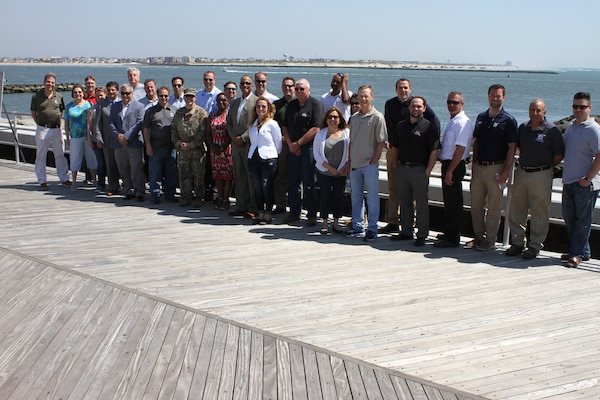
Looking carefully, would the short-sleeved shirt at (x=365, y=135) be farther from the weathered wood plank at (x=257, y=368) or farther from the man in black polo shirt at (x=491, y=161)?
the weathered wood plank at (x=257, y=368)

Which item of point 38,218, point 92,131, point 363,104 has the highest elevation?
point 363,104

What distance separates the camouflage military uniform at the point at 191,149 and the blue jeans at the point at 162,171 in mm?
300

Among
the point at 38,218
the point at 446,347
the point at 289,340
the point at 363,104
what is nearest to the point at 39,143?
the point at 38,218

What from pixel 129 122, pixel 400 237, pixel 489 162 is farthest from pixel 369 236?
pixel 129 122

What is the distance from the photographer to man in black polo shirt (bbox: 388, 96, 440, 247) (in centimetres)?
727

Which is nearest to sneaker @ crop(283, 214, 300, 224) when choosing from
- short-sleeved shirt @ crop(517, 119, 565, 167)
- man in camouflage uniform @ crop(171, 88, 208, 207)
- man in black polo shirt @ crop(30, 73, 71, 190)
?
man in camouflage uniform @ crop(171, 88, 208, 207)

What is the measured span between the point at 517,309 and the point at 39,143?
7782 millimetres

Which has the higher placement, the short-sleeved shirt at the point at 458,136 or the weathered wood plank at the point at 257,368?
the short-sleeved shirt at the point at 458,136

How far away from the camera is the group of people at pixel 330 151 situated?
22.2 feet

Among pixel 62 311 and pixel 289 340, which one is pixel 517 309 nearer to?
pixel 289 340

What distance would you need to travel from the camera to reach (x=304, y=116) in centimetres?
805

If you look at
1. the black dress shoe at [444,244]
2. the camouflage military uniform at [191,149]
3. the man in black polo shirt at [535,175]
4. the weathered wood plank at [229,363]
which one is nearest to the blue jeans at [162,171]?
the camouflage military uniform at [191,149]

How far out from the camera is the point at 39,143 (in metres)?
10.7

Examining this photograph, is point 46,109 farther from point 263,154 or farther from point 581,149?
point 581,149
